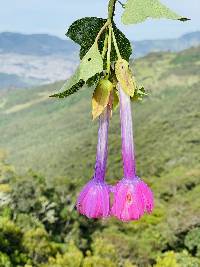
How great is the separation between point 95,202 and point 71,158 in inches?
3306

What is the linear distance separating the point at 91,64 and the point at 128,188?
21 centimetres

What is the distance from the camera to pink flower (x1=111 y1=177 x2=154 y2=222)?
34.1 inches

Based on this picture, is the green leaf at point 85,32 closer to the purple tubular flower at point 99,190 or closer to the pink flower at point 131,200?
the purple tubular flower at point 99,190

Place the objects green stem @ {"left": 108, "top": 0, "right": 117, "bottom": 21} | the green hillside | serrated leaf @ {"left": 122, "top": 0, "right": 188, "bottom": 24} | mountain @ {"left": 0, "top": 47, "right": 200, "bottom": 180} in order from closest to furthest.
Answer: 1. serrated leaf @ {"left": 122, "top": 0, "right": 188, "bottom": 24}
2. green stem @ {"left": 108, "top": 0, "right": 117, "bottom": 21}
3. the green hillside
4. mountain @ {"left": 0, "top": 47, "right": 200, "bottom": 180}

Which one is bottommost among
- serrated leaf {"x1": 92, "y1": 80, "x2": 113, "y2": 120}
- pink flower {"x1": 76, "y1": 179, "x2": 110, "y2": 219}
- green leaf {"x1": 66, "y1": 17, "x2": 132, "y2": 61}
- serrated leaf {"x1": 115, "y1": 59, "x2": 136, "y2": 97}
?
pink flower {"x1": 76, "y1": 179, "x2": 110, "y2": 219}

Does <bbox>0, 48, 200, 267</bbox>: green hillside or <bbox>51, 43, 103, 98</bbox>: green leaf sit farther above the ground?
<bbox>51, 43, 103, 98</bbox>: green leaf

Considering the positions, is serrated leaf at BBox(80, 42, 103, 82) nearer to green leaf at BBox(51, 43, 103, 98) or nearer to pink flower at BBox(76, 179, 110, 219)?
green leaf at BBox(51, 43, 103, 98)

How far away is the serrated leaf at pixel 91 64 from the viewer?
0.88m

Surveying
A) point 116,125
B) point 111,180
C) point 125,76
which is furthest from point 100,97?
point 116,125

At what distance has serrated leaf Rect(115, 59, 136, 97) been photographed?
95 centimetres

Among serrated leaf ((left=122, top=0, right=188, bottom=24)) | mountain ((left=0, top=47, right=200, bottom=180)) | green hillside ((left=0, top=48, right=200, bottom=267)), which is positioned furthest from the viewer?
mountain ((left=0, top=47, right=200, bottom=180))

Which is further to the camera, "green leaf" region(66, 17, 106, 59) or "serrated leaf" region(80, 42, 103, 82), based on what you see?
"green leaf" region(66, 17, 106, 59)

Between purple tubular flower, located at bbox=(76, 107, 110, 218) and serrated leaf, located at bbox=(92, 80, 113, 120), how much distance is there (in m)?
0.02

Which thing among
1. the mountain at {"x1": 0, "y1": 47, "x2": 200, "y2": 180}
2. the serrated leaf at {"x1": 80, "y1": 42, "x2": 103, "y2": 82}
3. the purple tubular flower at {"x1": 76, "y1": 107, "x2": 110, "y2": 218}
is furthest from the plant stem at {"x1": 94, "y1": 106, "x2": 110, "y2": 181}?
the mountain at {"x1": 0, "y1": 47, "x2": 200, "y2": 180}
